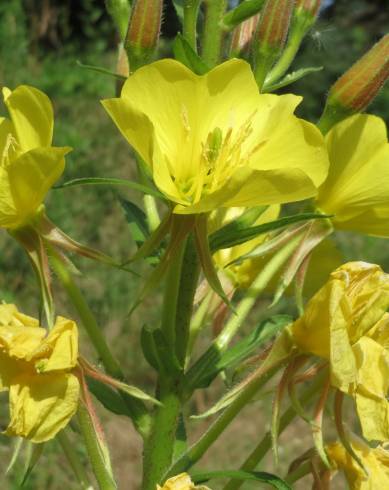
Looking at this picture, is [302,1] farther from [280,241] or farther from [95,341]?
[95,341]

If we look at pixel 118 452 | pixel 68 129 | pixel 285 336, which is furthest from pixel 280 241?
pixel 68 129

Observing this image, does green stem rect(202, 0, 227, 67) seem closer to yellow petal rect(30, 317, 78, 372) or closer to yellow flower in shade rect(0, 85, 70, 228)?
yellow flower in shade rect(0, 85, 70, 228)

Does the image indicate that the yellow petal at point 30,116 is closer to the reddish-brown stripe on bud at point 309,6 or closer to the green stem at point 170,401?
the green stem at point 170,401

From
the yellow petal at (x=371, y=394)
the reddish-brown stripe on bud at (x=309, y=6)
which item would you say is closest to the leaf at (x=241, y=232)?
the yellow petal at (x=371, y=394)

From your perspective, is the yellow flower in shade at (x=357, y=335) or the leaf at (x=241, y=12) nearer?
the yellow flower in shade at (x=357, y=335)

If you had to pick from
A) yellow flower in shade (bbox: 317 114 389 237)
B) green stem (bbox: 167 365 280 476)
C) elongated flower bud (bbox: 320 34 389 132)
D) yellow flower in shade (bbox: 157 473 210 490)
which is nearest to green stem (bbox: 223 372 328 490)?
green stem (bbox: 167 365 280 476)

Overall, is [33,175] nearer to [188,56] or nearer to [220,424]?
[188,56]

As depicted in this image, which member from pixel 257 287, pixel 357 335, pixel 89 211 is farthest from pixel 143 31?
pixel 89 211
